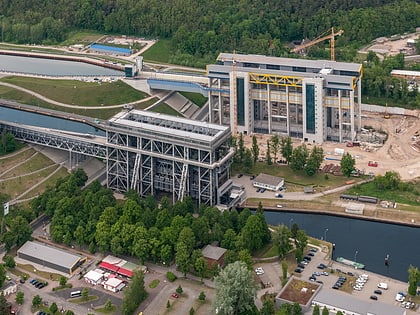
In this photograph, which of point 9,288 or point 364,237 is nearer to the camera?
point 9,288

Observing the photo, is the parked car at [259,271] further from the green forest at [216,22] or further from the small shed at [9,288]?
the green forest at [216,22]

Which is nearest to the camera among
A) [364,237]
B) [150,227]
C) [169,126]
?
[150,227]

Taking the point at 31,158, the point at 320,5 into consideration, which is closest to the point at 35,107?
the point at 31,158

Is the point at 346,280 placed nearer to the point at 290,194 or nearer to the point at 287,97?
the point at 290,194

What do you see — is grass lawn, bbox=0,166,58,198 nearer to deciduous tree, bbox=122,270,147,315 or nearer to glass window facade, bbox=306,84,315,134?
deciduous tree, bbox=122,270,147,315

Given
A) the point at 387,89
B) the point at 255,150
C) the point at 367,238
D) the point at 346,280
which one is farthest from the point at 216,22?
the point at 346,280

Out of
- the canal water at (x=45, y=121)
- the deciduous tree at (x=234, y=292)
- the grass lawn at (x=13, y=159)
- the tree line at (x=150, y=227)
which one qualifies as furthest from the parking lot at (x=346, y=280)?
the grass lawn at (x=13, y=159)

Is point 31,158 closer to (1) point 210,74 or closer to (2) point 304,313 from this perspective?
(1) point 210,74
